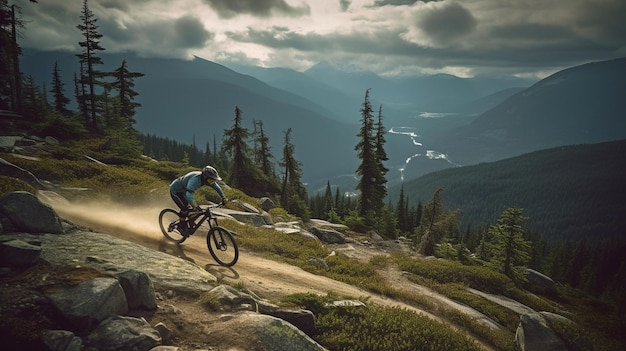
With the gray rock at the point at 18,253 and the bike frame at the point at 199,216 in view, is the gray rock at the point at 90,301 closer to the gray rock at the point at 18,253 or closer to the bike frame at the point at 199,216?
the gray rock at the point at 18,253

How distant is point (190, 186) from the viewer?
1195cm

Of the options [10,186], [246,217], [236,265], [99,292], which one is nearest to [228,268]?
[236,265]

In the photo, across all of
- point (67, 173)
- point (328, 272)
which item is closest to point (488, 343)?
point (328, 272)

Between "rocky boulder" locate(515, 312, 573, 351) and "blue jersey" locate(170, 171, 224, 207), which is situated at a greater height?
"blue jersey" locate(170, 171, 224, 207)

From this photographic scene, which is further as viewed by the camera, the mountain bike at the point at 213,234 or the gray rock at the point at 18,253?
the mountain bike at the point at 213,234

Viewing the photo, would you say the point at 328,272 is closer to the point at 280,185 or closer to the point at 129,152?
the point at 129,152

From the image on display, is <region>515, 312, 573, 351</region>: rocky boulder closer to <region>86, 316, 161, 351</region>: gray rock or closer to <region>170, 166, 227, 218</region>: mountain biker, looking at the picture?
<region>170, 166, 227, 218</region>: mountain biker

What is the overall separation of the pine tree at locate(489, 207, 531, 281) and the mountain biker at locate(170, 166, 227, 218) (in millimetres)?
24271

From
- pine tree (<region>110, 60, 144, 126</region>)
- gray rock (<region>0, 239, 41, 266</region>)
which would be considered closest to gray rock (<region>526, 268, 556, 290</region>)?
gray rock (<region>0, 239, 41, 266</region>)

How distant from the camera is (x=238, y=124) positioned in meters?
46.0

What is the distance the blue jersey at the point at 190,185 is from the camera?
39.1 ft

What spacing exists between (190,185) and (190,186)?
4cm

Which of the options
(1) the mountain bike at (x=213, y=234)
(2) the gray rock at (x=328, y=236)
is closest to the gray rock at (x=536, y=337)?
(1) the mountain bike at (x=213, y=234)

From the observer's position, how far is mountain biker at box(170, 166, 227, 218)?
1161 cm
